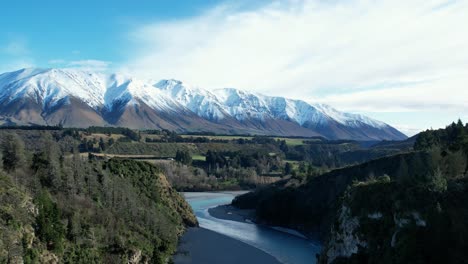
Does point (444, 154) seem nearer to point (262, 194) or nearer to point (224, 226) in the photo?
point (224, 226)

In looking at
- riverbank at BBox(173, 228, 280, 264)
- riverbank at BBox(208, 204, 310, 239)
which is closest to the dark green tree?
riverbank at BBox(173, 228, 280, 264)

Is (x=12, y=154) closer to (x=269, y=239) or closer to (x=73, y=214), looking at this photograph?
(x=73, y=214)

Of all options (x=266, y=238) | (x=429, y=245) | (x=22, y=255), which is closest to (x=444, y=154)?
(x=429, y=245)

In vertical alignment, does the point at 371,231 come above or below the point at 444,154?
below

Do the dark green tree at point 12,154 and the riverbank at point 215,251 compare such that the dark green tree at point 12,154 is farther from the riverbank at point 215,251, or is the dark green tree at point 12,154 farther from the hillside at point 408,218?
the hillside at point 408,218

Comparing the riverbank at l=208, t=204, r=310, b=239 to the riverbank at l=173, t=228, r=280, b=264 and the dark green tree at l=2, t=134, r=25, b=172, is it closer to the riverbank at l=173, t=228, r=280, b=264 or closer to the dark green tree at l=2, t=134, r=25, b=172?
the riverbank at l=173, t=228, r=280, b=264

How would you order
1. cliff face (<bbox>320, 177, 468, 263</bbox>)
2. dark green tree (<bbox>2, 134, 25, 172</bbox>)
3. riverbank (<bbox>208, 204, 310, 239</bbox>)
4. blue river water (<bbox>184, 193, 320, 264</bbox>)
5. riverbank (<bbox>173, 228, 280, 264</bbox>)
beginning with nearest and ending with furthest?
cliff face (<bbox>320, 177, 468, 263</bbox>), dark green tree (<bbox>2, 134, 25, 172</bbox>), riverbank (<bbox>173, 228, 280, 264</bbox>), blue river water (<bbox>184, 193, 320, 264</bbox>), riverbank (<bbox>208, 204, 310, 239</bbox>)

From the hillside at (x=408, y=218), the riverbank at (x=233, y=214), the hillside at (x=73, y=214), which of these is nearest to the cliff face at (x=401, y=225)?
the hillside at (x=408, y=218)
